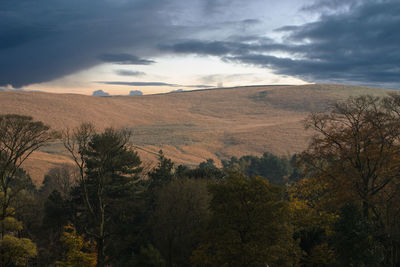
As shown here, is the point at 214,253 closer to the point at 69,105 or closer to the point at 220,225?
the point at 220,225

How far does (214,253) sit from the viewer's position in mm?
23547

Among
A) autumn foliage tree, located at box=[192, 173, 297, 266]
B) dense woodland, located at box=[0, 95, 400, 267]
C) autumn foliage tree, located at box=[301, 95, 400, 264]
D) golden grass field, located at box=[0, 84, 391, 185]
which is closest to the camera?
autumn foliage tree, located at box=[192, 173, 297, 266]

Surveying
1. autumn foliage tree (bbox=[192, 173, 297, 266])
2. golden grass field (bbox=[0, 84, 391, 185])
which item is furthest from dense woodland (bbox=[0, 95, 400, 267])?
golden grass field (bbox=[0, 84, 391, 185])

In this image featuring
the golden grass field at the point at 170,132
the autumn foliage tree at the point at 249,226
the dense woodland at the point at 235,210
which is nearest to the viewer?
the autumn foliage tree at the point at 249,226

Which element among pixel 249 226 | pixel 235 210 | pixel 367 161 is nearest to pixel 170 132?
pixel 367 161

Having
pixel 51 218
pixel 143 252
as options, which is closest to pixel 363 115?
pixel 143 252

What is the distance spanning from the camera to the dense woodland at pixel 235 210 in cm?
2202

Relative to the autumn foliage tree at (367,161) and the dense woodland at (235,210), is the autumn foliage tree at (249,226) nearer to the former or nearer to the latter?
the dense woodland at (235,210)

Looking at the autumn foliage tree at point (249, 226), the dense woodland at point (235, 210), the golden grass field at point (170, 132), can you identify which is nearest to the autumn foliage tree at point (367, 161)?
the dense woodland at point (235, 210)

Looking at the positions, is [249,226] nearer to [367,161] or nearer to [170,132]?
[367,161]

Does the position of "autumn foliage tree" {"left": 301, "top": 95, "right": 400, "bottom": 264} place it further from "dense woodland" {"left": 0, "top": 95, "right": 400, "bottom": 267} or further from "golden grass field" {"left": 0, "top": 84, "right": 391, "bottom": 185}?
"golden grass field" {"left": 0, "top": 84, "right": 391, "bottom": 185}

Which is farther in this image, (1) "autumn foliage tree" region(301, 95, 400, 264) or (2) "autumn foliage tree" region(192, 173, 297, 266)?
(1) "autumn foliage tree" region(301, 95, 400, 264)

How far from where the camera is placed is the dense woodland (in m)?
22.0

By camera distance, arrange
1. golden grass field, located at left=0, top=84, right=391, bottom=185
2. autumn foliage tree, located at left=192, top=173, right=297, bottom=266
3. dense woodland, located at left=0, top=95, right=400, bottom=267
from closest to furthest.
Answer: autumn foliage tree, located at left=192, top=173, right=297, bottom=266
dense woodland, located at left=0, top=95, right=400, bottom=267
golden grass field, located at left=0, top=84, right=391, bottom=185
